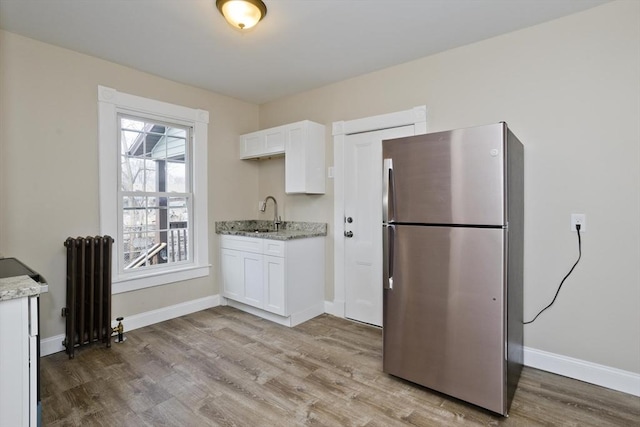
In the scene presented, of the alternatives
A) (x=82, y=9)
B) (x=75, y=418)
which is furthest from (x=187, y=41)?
(x=75, y=418)

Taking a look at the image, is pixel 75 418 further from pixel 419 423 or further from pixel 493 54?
pixel 493 54

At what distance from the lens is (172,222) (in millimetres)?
3705

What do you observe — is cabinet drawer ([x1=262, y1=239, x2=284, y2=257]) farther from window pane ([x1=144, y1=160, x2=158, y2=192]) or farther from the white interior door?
window pane ([x1=144, y1=160, x2=158, y2=192])

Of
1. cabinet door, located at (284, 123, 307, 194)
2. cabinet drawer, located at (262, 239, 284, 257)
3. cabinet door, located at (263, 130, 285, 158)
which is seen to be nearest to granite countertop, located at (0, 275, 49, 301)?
cabinet drawer, located at (262, 239, 284, 257)

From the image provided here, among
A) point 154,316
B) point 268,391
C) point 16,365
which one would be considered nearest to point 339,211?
point 268,391

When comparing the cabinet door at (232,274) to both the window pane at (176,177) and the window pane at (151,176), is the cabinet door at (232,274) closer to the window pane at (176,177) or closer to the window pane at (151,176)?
the window pane at (176,177)

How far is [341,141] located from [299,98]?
88cm

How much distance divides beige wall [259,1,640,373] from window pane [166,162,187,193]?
2.91 metres

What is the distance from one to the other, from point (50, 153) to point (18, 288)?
205 centimetres

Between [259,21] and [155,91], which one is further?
[155,91]

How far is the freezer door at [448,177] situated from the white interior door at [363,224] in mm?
1097

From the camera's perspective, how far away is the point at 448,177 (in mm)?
2041

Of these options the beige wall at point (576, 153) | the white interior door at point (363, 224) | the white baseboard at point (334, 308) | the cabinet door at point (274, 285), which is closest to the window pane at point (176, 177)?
the cabinet door at point (274, 285)

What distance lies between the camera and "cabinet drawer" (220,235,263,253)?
140 inches
